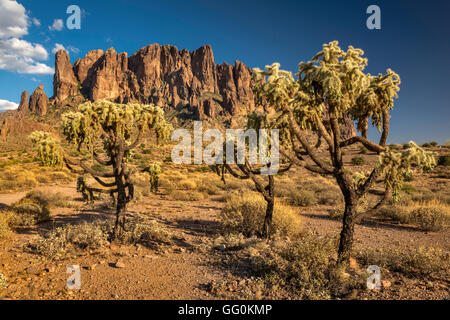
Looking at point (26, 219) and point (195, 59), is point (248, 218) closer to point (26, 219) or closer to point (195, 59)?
point (26, 219)

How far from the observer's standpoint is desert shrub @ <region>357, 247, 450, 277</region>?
5.33 meters

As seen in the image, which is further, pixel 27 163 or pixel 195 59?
pixel 195 59

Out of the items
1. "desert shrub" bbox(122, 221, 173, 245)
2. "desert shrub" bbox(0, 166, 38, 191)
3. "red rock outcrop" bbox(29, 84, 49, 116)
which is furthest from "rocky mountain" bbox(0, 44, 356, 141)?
"desert shrub" bbox(122, 221, 173, 245)

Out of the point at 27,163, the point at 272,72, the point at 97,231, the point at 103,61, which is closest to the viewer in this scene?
the point at 272,72

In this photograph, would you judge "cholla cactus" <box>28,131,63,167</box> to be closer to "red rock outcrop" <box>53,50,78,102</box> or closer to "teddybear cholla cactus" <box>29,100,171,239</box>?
"teddybear cholla cactus" <box>29,100,171,239</box>

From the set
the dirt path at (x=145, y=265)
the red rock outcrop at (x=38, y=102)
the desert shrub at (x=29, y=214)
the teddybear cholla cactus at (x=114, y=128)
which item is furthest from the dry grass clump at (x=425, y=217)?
the red rock outcrop at (x=38, y=102)

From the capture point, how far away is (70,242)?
7.07 meters

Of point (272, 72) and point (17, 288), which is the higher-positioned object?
point (272, 72)

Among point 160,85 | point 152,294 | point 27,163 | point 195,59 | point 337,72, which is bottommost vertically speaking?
point 152,294

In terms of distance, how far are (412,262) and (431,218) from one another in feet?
18.2

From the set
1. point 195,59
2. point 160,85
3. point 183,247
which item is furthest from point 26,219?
point 195,59

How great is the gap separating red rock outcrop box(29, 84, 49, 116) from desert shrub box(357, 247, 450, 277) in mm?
132793
